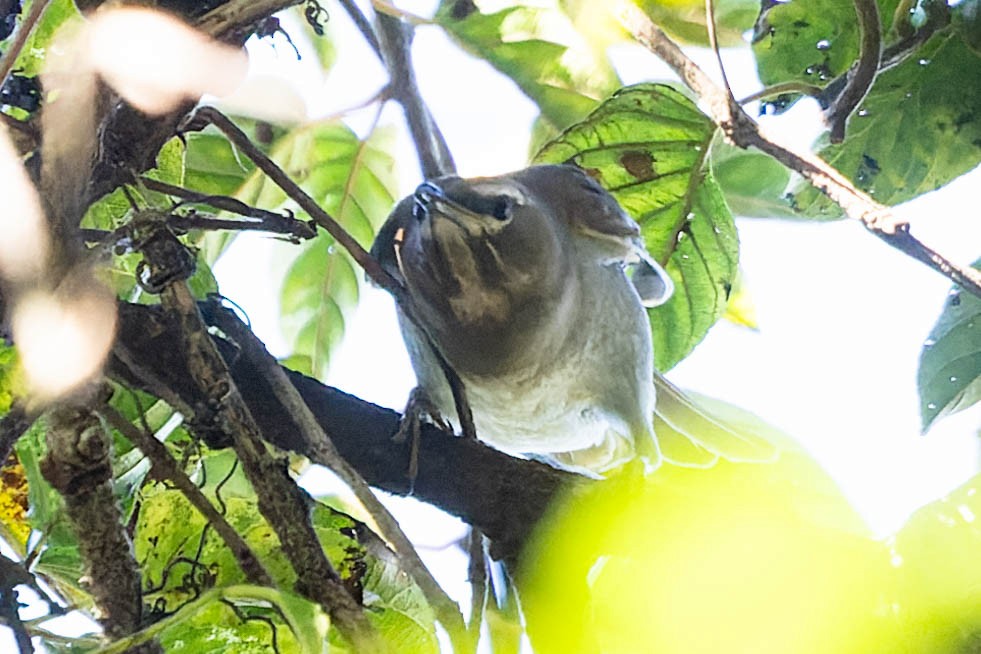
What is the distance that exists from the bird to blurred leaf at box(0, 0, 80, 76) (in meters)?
0.37

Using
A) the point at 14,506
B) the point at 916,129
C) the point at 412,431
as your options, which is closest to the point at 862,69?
the point at 916,129

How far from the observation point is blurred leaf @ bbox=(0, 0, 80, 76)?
0.80 meters

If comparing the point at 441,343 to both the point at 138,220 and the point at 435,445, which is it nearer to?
the point at 435,445

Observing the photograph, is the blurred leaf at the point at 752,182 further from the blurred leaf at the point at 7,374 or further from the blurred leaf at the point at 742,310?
the blurred leaf at the point at 7,374

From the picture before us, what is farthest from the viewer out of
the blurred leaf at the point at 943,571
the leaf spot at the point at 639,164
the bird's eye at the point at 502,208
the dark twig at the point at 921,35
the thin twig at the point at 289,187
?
the leaf spot at the point at 639,164

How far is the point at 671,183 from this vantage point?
1263 mm

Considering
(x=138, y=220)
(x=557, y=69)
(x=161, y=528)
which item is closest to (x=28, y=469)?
(x=161, y=528)

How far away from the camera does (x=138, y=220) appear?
0.71 metres

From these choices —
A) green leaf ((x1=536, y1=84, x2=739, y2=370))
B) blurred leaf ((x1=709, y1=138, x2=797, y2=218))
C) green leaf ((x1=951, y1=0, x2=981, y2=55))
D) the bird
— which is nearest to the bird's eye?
the bird

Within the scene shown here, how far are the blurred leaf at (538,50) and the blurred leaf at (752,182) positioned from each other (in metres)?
0.20

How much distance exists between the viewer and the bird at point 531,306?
1.12 metres

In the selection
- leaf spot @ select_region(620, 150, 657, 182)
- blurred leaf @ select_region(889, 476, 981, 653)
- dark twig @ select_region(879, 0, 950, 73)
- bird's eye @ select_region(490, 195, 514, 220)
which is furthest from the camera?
leaf spot @ select_region(620, 150, 657, 182)

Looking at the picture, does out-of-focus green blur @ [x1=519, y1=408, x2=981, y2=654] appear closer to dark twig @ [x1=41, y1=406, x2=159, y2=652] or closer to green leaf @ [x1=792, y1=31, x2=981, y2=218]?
dark twig @ [x1=41, y1=406, x2=159, y2=652]

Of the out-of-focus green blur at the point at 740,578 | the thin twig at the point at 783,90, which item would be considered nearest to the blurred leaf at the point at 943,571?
the out-of-focus green blur at the point at 740,578
